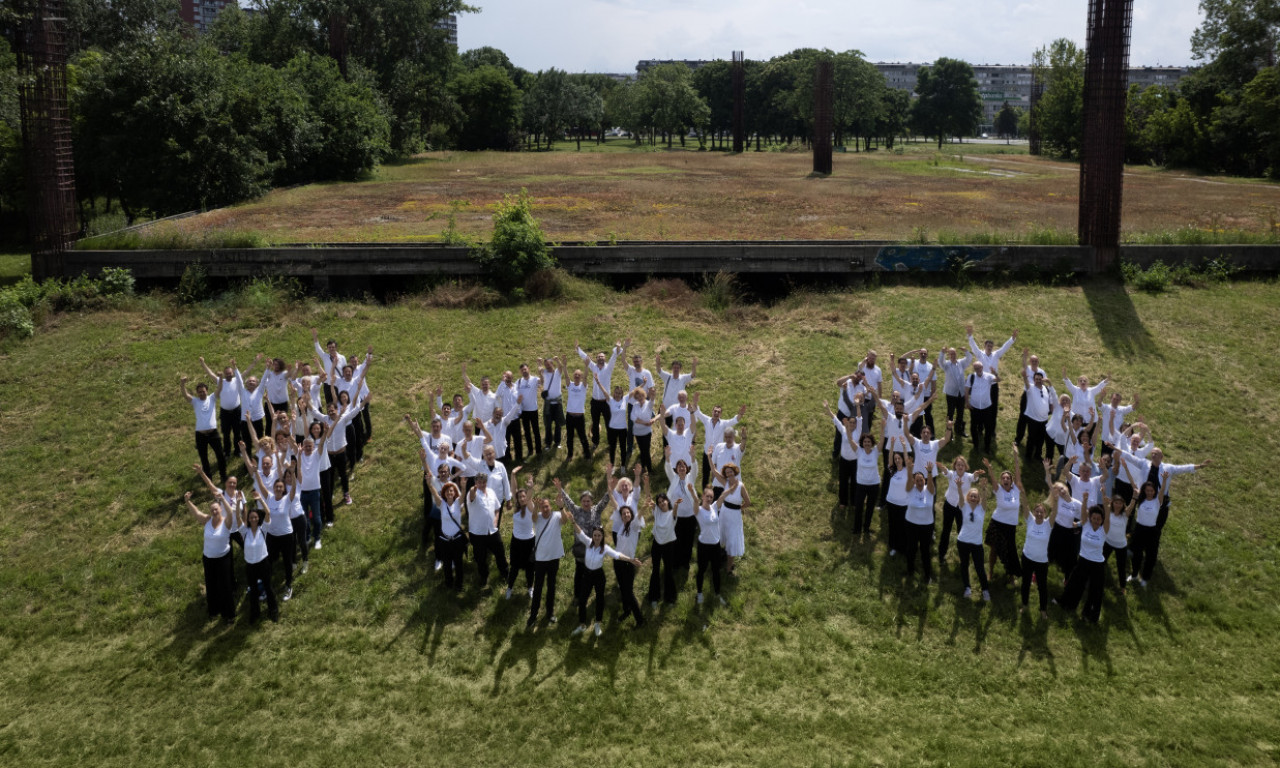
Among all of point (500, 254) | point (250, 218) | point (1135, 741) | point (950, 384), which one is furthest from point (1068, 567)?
point (250, 218)

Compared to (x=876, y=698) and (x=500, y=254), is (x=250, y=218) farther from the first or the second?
(x=876, y=698)

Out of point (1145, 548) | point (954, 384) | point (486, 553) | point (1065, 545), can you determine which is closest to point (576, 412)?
point (486, 553)

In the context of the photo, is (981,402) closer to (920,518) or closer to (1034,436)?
(1034,436)

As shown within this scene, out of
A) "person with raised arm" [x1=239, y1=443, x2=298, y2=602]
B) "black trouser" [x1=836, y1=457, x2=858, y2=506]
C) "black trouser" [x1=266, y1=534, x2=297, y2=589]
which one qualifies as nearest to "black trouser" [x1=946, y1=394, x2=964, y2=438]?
"black trouser" [x1=836, y1=457, x2=858, y2=506]

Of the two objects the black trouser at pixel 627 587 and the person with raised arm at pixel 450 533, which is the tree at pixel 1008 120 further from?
the person with raised arm at pixel 450 533

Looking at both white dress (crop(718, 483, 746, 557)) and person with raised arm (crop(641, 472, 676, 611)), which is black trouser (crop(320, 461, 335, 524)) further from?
white dress (crop(718, 483, 746, 557))
